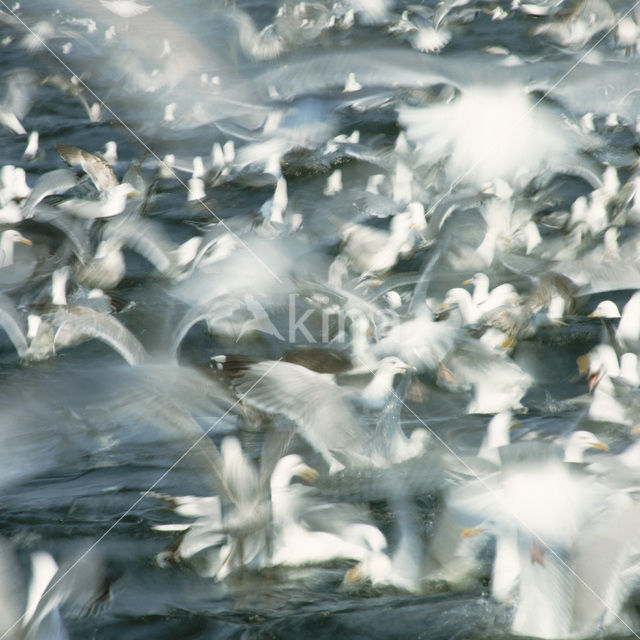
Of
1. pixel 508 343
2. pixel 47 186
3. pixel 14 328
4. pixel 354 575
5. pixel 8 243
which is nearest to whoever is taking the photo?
pixel 354 575

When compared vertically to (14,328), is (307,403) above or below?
above

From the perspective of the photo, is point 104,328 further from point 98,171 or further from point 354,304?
point 98,171

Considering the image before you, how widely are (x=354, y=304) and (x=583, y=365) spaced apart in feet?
5.44

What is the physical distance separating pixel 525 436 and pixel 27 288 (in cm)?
457

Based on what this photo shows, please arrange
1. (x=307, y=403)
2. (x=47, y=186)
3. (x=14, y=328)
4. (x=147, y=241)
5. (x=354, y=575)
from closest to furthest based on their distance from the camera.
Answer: (x=354, y=575) < (x=307, y=403) < (x=14, y=328) < (x=147, y=241) < (x=47, y=186)

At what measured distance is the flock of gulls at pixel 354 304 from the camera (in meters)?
4.36

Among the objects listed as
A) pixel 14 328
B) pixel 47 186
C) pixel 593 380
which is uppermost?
pixel 593 380

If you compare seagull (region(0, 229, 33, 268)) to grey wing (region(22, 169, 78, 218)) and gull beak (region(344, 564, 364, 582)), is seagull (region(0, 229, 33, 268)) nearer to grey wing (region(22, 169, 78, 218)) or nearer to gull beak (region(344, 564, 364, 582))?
grey wing (region(22, 169, 78, 218))

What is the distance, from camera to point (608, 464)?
174 inches

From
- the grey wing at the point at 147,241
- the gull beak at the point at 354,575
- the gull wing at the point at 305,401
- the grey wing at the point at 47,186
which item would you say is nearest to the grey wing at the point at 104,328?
the gull wing at the point at 305,401

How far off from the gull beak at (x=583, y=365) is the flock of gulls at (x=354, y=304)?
0.01 meters

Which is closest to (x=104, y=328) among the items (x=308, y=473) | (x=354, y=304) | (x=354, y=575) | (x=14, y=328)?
(x=14, y=328)

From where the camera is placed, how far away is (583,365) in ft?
21.8

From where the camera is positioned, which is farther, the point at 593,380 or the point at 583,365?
the point at 583,365
